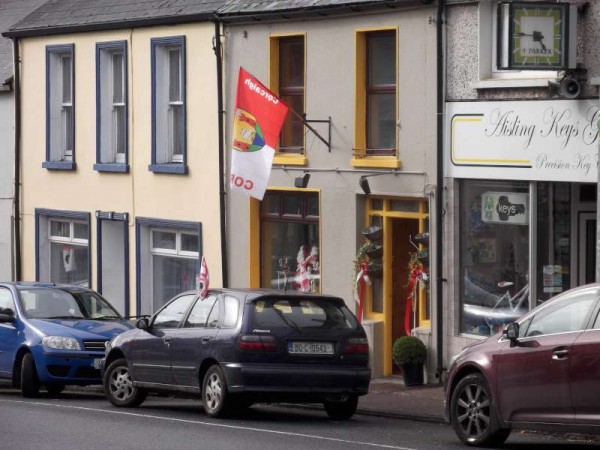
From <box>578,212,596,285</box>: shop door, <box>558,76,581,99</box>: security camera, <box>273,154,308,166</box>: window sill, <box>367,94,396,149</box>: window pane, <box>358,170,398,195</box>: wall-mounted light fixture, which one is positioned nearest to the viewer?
<box>558,76,581,99</box>: security camera

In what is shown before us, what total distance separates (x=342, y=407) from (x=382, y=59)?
6861 millimetres

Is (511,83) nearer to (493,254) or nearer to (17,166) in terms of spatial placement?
(493,254)

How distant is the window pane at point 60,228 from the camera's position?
97.1ft

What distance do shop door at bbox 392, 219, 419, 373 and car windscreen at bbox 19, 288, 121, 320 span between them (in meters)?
4.19

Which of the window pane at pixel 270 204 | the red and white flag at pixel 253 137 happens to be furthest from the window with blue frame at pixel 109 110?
the red and white flag at pixel 253 137

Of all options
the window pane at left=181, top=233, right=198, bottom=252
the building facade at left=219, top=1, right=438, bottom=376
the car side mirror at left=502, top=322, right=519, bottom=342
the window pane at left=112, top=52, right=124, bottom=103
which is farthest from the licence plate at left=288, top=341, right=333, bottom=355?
the window pane at left=112, top=52, right=124, bottom=103

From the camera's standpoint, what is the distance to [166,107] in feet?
86.0

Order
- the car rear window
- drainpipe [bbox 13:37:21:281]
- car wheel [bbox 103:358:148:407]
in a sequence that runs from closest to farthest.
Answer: the car rear window < car wheel [bbox 103:358:148:407] < drainpipe [bbox 13:37:21:281]

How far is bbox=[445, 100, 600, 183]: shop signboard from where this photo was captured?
60.0ft

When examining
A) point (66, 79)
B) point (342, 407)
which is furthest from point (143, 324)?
point (66, 79)

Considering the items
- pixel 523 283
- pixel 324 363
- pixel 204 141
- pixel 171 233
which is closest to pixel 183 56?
pixel 204 141

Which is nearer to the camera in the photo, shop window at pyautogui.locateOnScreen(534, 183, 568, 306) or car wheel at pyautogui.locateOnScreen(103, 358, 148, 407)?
car wheel at pyautogui.locateOnScreen(103, 358, 148, 407)

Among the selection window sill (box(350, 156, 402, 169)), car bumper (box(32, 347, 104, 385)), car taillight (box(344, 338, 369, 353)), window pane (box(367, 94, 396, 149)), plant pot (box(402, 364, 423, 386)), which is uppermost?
window pane (box(367, 94, 396, 149))

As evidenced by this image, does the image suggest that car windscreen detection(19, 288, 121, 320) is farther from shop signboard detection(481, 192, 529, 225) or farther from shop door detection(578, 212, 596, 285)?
shop door detection(578, 212, 596, 285)
